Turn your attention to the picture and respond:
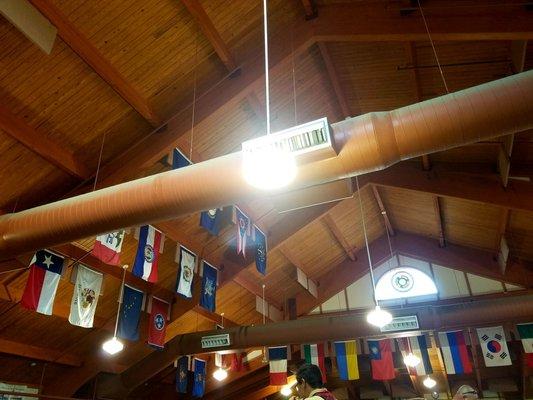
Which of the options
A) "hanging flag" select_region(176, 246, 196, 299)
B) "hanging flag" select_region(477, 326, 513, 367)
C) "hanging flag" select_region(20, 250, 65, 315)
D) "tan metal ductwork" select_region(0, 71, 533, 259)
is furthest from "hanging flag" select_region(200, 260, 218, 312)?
"hanging flag" select_region(477, 326, 513, 367)

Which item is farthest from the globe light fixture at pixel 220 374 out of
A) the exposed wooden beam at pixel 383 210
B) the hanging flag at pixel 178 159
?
the hanging flag at pixel 178 159

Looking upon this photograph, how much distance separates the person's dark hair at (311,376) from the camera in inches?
159

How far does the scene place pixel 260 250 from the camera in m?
9.37

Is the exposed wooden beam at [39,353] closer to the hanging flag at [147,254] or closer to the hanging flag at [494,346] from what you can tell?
the hanging flag at [147,254]

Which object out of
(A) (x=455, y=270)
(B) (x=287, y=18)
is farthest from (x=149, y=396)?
(B) (x=287, y=18)

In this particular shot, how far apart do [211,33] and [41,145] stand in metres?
2.96

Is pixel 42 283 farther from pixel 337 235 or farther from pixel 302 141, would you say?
pixel 337 235

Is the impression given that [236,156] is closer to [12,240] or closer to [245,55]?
[12,240]

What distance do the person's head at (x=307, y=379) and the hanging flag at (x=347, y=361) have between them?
772 cm

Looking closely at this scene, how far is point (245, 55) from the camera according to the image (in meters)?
7.09

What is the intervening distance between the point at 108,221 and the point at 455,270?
11.3 m

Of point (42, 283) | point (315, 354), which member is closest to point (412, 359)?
point (315, 354)

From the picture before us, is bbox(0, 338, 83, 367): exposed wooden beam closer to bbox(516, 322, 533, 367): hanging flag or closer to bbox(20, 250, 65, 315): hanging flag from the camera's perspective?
bbox(20, 250, 65, 315): hanging flag

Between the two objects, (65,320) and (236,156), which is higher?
(65,320)
